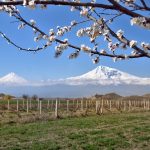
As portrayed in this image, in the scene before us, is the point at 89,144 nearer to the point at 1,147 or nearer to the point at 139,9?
the point at 1,147

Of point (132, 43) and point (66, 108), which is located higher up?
point (132, 43)

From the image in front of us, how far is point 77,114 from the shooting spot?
3559 cm

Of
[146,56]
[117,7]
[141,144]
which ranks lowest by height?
[141,144]

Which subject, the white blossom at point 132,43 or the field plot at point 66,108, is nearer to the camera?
the white blossom at point 132,43

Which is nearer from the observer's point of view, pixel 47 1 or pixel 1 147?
pixel 47 1

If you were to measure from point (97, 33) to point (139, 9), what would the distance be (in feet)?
1.86

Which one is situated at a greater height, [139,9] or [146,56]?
[139,9]

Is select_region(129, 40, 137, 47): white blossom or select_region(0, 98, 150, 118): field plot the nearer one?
select_region(129, 40, 137, 47): white blossom

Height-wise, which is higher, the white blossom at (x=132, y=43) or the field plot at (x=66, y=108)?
the white blossom at (x=132, y=43)

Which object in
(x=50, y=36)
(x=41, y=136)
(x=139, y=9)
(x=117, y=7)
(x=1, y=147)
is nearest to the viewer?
(x=117, y=7)

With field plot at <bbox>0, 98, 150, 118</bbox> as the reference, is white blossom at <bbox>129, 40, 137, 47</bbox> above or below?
above

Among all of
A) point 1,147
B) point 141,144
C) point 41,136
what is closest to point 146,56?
point 1,147

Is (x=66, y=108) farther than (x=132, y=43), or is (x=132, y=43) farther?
(x=66, y=108)

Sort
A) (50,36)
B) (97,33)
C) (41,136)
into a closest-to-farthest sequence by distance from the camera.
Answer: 1. (97,33)
2. (50,36)
3. (41,136)
